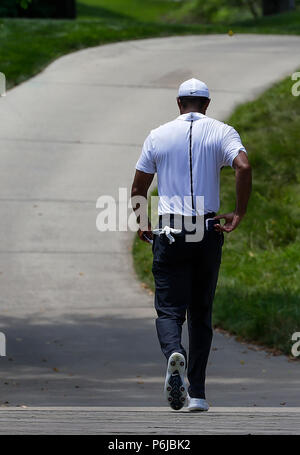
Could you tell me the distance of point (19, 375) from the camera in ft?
25.6

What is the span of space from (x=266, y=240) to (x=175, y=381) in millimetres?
6040

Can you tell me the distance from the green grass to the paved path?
0.95 ft

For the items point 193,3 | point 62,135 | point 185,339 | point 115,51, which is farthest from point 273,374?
point 193,3

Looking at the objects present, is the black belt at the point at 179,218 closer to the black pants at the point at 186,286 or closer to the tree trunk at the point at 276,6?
the black pants at the point at 186,286

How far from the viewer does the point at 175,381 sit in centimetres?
534

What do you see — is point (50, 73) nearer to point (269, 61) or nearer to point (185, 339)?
point (269, 61)

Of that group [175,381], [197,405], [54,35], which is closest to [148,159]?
[175,381]

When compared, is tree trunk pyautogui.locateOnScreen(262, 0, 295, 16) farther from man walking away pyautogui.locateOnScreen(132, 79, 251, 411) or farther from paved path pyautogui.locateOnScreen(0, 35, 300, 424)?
man walking away pyautogui.locateOnScreen(132, 79, 251, 411)

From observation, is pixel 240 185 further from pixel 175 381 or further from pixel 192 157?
pixel 175 381

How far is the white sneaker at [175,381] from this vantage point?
5.35 m

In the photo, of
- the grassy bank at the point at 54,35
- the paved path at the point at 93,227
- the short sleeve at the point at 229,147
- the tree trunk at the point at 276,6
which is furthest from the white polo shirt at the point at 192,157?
the tree trunk at the point at 276,6

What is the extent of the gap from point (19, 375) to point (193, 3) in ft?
128

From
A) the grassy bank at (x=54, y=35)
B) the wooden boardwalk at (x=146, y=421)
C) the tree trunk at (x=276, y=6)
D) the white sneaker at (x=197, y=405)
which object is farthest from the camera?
the tree trunk at (x=276, y=6)

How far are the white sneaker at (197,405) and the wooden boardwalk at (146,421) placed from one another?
0.18 ft
